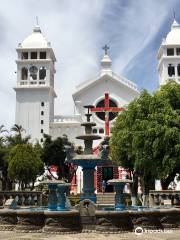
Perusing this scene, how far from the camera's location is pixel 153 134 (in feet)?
82.2

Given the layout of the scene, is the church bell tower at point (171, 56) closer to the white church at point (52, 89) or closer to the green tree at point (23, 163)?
the white church at point (52, 89)

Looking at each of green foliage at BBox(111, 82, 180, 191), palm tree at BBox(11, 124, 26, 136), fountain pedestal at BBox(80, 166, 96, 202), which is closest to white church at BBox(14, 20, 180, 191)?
palm tree at BBox(11, 124, 26, 136)

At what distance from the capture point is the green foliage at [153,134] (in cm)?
2480

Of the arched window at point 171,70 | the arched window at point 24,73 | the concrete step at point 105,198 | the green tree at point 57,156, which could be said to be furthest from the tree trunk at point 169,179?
the arched window at point 24,73

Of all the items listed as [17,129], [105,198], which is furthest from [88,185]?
[17,129]

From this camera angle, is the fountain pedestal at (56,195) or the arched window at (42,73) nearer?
the fountain pedestal at (56,195)

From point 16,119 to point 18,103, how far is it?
8.19 feet

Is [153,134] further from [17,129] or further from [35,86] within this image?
[35,86]

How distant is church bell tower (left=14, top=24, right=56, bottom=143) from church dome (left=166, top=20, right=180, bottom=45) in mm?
17839

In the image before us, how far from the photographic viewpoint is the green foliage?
2480 cm

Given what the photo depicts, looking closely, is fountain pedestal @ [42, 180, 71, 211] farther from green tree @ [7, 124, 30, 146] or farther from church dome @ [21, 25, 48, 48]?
church dome @ [21, 25, 48, 48]

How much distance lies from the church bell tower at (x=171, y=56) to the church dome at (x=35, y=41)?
1767cm

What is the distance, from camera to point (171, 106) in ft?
87.7

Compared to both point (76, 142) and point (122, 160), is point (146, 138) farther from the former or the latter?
point (76, 142)
